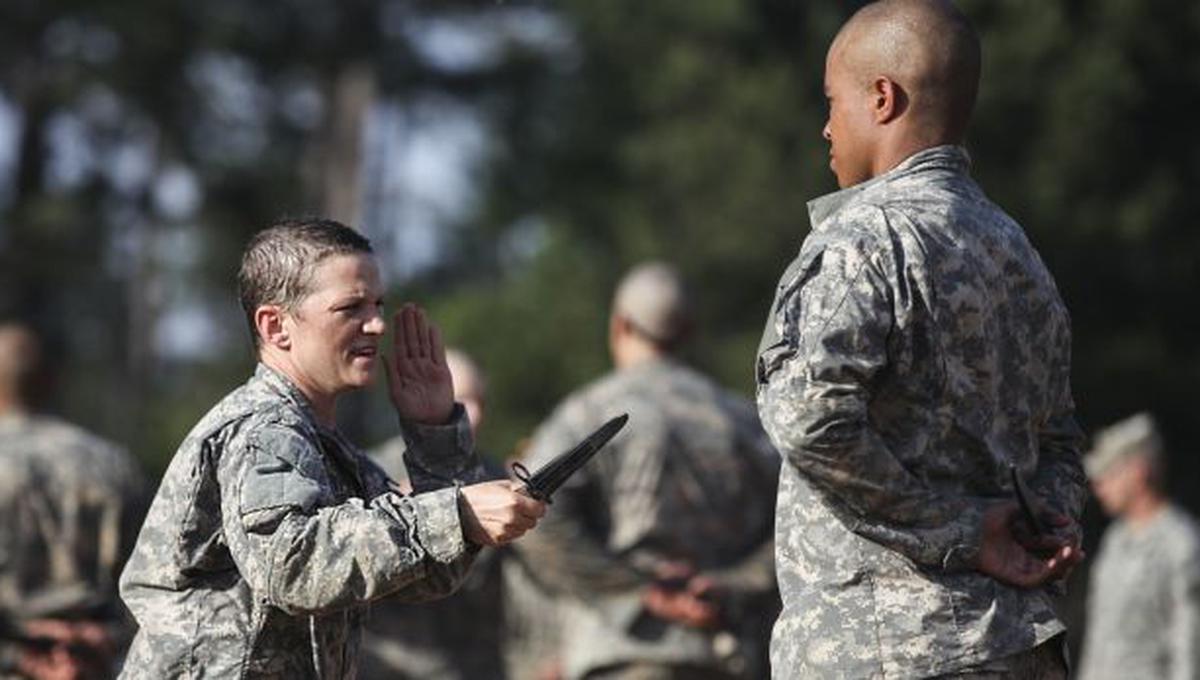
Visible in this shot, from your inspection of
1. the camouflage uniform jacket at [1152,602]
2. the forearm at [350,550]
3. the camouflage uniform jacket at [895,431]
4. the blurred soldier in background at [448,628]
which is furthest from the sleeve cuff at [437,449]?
the camouflage uniform jacket at [1152,602]

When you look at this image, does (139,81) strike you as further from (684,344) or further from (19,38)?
(684,344)

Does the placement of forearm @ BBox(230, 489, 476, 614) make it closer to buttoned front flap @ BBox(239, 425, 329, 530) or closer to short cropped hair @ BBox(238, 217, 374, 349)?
buttoned front flap @ BBox(239, 425, 329, 530)

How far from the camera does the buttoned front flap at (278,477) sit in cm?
554

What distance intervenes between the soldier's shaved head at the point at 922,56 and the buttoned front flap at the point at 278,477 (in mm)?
1566

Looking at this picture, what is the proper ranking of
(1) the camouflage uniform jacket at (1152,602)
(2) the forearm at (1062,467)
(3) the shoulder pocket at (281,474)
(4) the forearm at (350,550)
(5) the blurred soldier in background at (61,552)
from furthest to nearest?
(1) the camouflage uniform jacket at (1152,602) → (5) the blurred soldier in background at (61,552) → (2) the forearm at (1062,467) → (3) the shoulder pocket at (281,474) → (4) the forearm at (350,550)

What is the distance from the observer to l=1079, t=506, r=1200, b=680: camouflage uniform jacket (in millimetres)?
13875

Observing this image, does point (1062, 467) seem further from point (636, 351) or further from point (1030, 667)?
point (636, 351)

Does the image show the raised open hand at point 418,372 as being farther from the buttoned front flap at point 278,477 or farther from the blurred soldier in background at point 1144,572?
the blurred soldier in background at point 1144,572

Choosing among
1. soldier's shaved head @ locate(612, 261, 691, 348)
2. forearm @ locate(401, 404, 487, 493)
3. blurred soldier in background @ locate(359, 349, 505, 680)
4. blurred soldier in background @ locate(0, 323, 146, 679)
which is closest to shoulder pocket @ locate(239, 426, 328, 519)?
forearm @ locate(401, 404, 487, 493)

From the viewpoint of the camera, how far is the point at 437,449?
20.5 feet

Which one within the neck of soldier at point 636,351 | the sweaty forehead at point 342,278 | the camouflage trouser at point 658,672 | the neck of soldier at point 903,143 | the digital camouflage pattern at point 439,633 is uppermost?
the neck of soldier at point 903,143

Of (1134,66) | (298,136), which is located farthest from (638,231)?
(298,136)

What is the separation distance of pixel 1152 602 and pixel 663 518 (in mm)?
4574

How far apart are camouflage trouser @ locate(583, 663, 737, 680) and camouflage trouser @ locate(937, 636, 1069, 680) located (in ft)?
15.7
